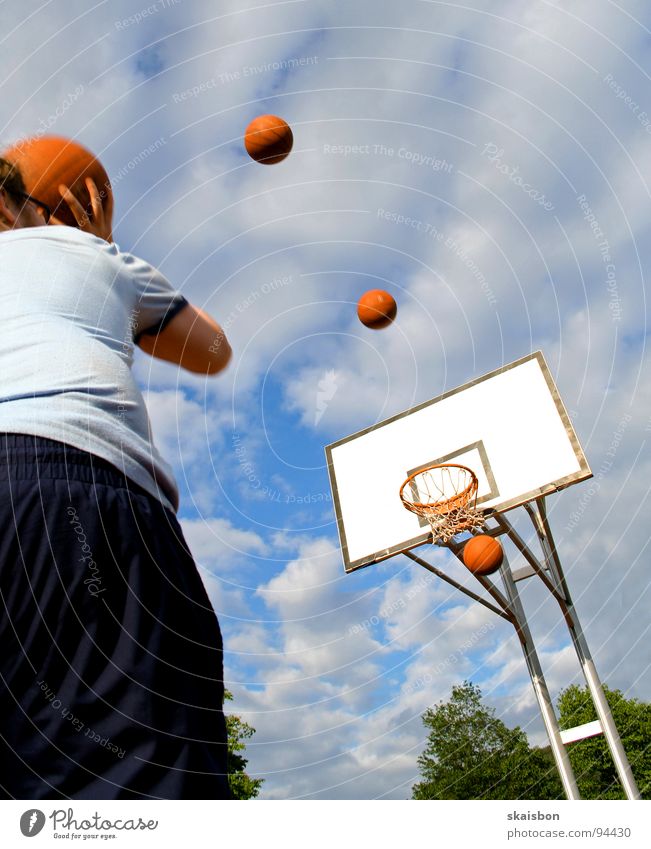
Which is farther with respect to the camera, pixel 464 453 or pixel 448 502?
pixel 464 453

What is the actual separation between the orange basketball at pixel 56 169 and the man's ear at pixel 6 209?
8 cm

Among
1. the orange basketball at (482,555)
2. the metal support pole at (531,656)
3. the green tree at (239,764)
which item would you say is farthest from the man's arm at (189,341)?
the green tree at (239,764)

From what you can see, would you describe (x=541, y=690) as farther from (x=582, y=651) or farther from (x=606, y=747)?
(x=606, y=747)

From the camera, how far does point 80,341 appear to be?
2.12 metres

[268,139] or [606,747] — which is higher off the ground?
[268,139]

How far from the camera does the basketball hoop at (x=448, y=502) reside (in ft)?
31.8

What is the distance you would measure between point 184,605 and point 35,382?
0.79 m

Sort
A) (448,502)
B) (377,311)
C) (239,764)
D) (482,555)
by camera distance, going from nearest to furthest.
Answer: (377,311), (482,555), (448,502), (239,764)

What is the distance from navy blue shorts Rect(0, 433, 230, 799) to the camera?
64.2 inches

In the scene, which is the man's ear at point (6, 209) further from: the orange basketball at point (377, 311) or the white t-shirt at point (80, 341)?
the orange basketball at point (377, 311)

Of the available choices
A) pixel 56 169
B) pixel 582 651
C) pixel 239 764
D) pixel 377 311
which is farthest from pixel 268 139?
pixel 239 764

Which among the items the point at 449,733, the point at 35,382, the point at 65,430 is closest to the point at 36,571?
the point at 65,430

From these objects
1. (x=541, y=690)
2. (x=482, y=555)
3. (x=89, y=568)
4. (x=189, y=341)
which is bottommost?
(x=89, y=568)

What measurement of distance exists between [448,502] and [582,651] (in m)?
3.22
